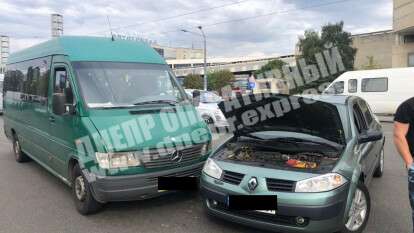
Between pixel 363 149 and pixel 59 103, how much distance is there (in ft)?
13.3

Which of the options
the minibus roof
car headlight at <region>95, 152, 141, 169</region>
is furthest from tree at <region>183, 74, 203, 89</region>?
car headlight at <region>95, 152, 141, 169</region>

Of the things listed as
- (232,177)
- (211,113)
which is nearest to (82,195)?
(232,177)

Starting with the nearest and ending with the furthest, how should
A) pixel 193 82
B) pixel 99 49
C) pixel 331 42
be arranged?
pixel 99 49
pixel 331 42
pixel 193 82

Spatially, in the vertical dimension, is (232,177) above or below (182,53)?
below

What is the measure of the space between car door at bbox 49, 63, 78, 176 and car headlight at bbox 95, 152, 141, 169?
770 mm

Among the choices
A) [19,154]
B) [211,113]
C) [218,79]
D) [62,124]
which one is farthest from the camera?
[218,79]

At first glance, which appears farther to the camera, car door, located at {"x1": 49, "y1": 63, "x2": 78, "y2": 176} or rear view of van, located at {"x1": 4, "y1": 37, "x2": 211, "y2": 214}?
car door, located at {"x1": 49, "y1": 63, "x2": 78, "y2": 176}

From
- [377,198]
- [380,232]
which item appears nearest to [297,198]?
[380,232]

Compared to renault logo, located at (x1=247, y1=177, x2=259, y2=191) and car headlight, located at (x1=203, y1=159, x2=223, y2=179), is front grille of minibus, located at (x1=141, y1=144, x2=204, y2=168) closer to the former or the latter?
car headlight, located at (x1=203, y1=159, x2=223, y2=179)

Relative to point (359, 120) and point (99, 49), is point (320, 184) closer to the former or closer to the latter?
point (359, 120)

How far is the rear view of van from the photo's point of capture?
16.2ft

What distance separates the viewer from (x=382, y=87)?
61.7 feet

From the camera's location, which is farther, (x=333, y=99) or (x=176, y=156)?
(x=333, y=99)

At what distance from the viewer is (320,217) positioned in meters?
4.06
